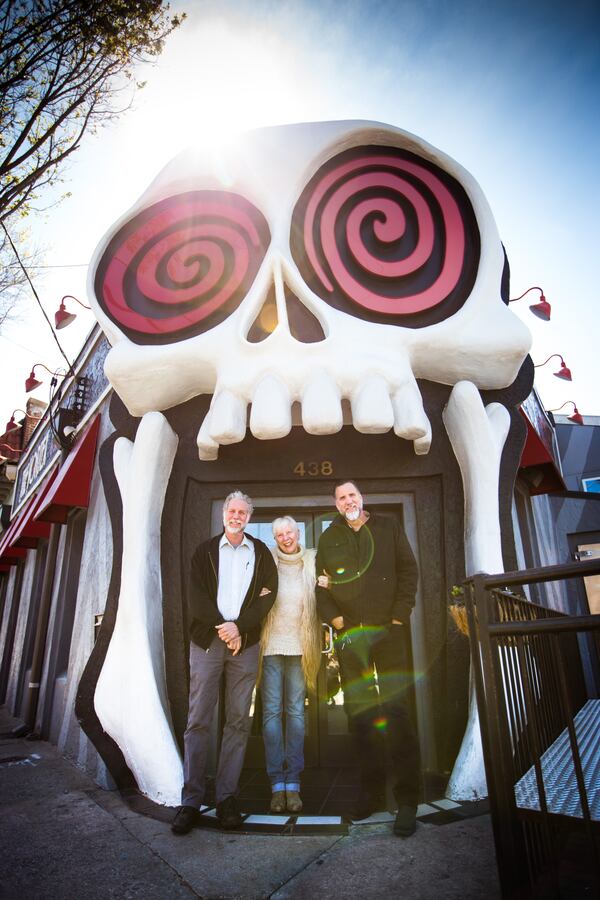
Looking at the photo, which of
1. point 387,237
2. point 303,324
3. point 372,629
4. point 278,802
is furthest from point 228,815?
point 387,237

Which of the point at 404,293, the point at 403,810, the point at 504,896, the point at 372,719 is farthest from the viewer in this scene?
the point at 404,293

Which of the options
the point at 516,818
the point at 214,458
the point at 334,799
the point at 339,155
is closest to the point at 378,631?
the point at 334,799

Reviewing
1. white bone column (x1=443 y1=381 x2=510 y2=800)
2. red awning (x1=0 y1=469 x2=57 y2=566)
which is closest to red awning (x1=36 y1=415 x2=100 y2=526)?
red awning (x1=0 y1=469 x2=57 y2=566)

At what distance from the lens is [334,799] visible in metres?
3.16

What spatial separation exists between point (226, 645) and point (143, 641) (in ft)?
2.13

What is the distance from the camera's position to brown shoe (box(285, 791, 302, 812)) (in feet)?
9.75

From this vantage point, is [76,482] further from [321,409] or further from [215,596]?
[321,409]

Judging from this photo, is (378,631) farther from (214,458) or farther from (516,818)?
(214,458)

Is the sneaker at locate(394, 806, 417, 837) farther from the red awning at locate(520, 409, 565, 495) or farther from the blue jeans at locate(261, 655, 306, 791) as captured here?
the red awning at locate(520, 409, 565, 495)

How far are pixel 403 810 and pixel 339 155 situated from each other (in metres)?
4.47

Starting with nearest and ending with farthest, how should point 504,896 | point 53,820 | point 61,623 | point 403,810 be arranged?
point 504,896
point 403,810
point 53,820
point 61,623

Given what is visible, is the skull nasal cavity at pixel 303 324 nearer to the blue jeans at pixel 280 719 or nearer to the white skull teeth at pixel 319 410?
the white skull teeth at pixel 319 410

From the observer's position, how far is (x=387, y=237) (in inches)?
153

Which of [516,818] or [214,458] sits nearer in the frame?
[516,818]
